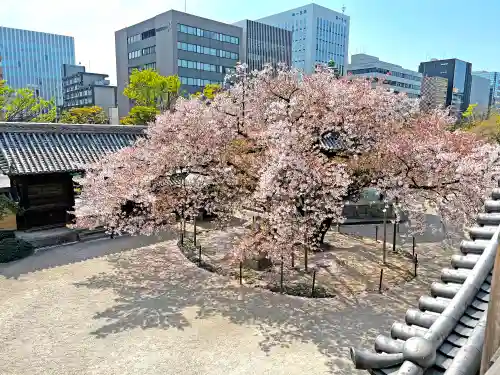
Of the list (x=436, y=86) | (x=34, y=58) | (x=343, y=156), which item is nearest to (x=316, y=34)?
(x=436, y=86)

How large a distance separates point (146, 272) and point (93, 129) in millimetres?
9342

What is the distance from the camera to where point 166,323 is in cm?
1041

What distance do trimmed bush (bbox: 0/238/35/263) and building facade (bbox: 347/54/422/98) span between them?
305 feet

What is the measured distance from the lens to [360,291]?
1277 centimetres

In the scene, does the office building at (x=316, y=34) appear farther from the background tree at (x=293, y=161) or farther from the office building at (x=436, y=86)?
the background tree at (x=293, y=161)

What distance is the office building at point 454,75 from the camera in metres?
107

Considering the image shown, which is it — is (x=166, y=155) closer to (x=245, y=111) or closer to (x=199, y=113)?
(x=199, y=113)

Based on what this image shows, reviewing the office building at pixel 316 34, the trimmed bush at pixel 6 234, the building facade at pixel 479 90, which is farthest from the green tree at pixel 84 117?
the building facade at pixel 479 90

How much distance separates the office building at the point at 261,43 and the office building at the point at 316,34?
52.4 ft

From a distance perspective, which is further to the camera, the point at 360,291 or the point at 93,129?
the point at 93,129

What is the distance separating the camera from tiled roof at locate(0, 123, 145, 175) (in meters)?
16.3

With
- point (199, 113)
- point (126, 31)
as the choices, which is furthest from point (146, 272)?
point (126, 31)

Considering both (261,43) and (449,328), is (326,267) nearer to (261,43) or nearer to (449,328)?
(449,328)

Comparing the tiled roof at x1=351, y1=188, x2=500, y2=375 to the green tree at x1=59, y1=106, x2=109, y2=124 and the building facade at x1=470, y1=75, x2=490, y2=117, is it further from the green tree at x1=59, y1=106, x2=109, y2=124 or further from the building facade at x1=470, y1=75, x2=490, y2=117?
the building facade at x1=470, y1=75, x2=490, y2=117
